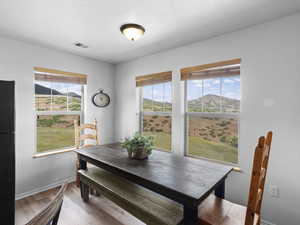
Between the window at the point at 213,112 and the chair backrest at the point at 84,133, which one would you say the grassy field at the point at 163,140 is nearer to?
the window at the point at 213,112

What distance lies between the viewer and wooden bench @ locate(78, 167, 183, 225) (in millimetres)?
1410

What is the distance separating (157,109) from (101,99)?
1.30m

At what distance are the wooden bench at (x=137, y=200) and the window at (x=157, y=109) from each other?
51.0 inches

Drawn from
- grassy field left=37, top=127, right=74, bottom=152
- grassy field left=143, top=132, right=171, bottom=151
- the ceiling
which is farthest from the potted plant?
grassy field left=37, top=127, right=74, bottom=152

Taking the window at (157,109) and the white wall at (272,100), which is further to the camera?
the window at (157,109)

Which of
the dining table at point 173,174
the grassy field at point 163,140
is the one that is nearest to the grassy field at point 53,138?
the dining table at point 173,174

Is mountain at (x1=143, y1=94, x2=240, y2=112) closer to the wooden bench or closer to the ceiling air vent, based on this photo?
the wooden bench

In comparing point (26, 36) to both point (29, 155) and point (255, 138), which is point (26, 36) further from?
point (255, 138)

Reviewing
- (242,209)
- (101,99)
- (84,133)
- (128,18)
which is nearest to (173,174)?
(242,209)

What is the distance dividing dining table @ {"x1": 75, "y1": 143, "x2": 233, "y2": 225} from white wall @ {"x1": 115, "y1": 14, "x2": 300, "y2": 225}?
631mm

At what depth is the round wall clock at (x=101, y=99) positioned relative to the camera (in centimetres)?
347

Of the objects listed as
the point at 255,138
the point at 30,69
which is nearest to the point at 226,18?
the point at 255,138

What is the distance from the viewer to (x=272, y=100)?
193 centimetres

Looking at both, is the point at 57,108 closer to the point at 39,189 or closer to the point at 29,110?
the point at 29,110
